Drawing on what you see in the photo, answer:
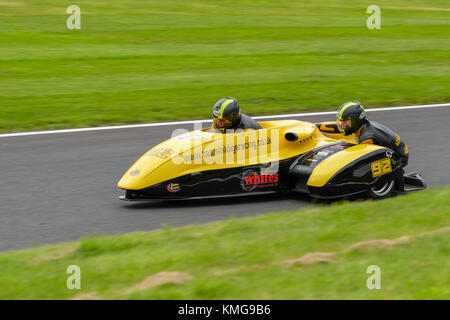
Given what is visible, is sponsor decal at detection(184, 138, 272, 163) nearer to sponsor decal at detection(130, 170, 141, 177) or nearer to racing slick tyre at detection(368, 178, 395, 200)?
sponsor decal at detection(130, 170, 141, 177)

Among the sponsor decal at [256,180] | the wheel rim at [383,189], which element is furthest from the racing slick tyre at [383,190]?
the sponsor decal at [256,180]

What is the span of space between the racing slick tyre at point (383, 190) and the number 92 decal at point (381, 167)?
128 millimetres

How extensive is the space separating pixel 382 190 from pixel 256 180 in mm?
1461

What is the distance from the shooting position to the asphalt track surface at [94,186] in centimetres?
750

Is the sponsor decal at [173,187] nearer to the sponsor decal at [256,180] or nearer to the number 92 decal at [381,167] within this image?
the sponsor decal at [256,180]

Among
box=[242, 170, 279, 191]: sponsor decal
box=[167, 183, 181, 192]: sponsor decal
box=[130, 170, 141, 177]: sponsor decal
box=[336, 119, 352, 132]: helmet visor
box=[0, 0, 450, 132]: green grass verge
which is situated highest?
box=[0, 0, 450, 132]: green grass verge

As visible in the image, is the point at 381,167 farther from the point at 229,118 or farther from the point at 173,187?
the point at 173,187

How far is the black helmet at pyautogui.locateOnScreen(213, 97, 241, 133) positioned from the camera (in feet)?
27.4

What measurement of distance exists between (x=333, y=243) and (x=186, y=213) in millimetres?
2150

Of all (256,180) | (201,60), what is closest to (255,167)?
(256,180)

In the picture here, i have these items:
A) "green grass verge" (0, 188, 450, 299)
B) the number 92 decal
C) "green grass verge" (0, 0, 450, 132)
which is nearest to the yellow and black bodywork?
the number 92 decal

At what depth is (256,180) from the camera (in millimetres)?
8203

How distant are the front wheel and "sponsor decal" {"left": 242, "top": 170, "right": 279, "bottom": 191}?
3.61 ft
